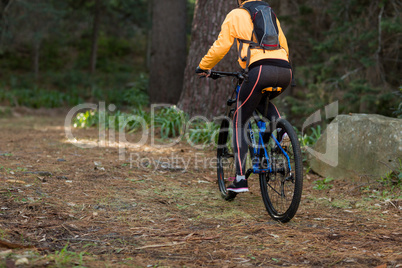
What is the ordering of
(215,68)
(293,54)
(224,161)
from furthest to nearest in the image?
(293,54) < (215,68) < (224,161)

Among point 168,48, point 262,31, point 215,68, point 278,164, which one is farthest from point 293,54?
point 278,164

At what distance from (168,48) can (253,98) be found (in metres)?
6.21

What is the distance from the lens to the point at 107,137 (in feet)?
25.6

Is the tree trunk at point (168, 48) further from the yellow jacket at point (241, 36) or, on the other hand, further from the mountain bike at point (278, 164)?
the yellow jacket at point (241, 36)

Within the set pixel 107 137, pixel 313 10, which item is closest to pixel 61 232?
pixel 107 137

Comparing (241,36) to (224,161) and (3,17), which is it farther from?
(3,17)

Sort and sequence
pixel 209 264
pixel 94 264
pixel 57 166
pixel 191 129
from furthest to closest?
1. pixel 191 129
2. pixel 57 166
3. pixel 209 264
4. pixel 94 264

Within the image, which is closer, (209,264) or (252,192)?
(209,264)

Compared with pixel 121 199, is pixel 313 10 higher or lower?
higher

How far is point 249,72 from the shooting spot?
150 inches

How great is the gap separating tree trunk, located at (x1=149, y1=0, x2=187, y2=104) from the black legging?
5.86 metres

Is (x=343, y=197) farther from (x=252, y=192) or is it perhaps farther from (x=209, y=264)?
(x=209, y=264)

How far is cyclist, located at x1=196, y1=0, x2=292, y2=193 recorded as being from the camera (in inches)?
148

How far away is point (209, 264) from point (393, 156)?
3.09 metres
